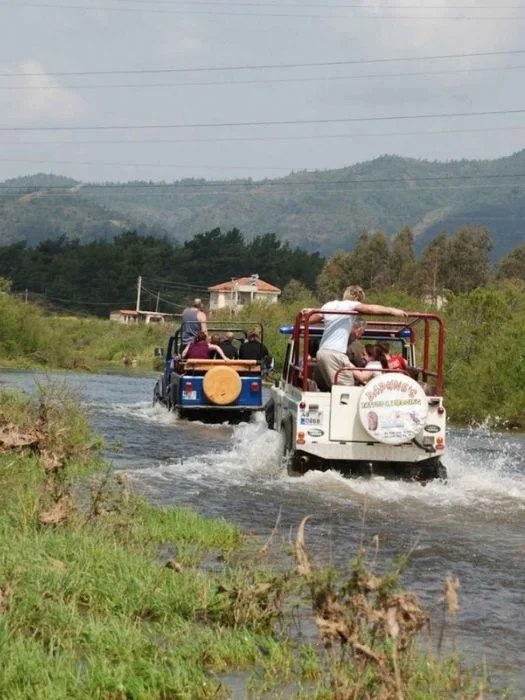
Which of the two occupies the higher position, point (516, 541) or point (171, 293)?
point (171, 293)

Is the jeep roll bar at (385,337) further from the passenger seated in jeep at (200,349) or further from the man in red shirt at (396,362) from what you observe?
the passenger seated in jeep at (200,349)

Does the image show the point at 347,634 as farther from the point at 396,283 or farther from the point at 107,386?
the point at 396,283

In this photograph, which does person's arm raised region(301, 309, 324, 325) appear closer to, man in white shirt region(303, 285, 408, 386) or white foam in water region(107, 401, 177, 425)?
man in white shirt region(303, 285, 408, 386)

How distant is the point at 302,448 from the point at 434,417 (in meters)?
1.48

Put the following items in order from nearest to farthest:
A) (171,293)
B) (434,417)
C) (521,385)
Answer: (434,417), (521,385), (171,293)

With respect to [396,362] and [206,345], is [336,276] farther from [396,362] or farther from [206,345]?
[396,362]

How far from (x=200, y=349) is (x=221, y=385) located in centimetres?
105

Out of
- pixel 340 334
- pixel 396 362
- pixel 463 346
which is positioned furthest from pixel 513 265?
pixel 340 334

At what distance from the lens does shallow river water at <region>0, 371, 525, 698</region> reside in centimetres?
858

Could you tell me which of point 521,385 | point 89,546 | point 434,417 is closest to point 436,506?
point 434,417

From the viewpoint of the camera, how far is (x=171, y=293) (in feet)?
389

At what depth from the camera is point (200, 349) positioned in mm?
23984

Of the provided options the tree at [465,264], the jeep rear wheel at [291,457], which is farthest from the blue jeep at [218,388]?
the tree at [465,264]

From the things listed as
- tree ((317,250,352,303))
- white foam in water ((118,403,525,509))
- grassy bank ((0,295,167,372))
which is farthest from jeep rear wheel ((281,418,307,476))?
tree ((317,250,352,303))
